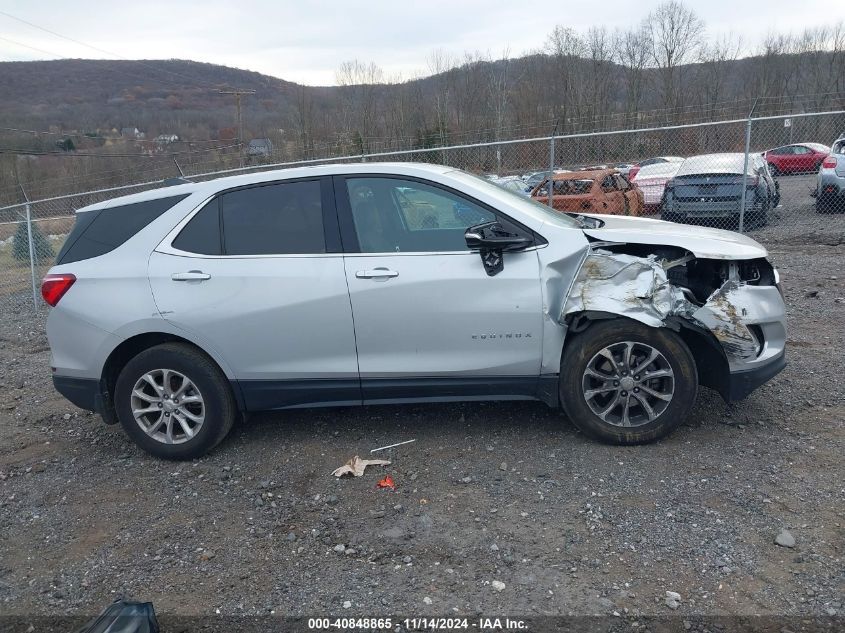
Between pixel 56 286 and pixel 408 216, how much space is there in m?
2.34

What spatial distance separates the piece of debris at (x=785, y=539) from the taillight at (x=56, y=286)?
4297mm

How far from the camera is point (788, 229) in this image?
12.0 metres

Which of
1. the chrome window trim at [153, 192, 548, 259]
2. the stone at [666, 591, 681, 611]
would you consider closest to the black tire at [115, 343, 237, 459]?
the chrome window trim at [153, 192, 548, 259]

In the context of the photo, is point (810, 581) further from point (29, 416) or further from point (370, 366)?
point (29, 416)

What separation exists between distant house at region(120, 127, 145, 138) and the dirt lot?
128 ft

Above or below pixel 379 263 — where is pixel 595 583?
below

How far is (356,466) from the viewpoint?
4230 mm

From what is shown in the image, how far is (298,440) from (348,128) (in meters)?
31.1

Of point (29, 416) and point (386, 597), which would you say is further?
point (29, 416)

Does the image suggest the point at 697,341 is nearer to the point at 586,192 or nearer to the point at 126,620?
the point at 126,620

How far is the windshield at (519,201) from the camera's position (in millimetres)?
4488

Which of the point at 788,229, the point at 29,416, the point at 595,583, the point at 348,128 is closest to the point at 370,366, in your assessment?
the point at 595,583

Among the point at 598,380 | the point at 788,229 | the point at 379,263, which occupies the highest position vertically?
the point at 379,263

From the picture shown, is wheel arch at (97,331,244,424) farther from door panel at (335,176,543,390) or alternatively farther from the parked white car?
the parked white car
